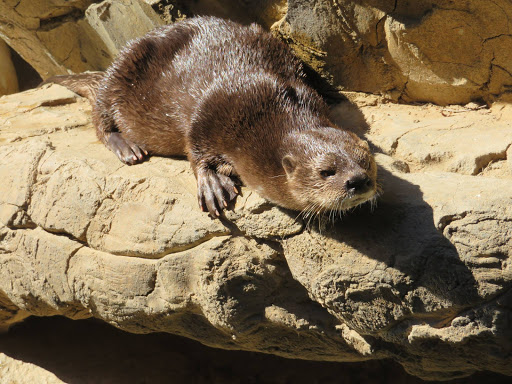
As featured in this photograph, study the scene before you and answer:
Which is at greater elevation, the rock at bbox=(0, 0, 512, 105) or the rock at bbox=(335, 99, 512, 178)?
the rock at bbox=(0, 0, 512, 105)

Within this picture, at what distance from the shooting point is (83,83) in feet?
14.1

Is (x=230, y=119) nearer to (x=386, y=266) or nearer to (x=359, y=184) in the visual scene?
(x=359, y=184)

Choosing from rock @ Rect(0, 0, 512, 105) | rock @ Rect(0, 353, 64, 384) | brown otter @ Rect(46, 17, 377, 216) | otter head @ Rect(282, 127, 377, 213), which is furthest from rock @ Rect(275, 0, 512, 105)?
rock @ Rect(0, 353, 64, 384)

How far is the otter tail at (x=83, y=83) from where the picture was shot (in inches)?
164

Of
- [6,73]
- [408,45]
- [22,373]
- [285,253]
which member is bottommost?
[22,373]

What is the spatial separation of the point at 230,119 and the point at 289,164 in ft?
1.67

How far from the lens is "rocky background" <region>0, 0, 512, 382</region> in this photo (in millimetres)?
2395

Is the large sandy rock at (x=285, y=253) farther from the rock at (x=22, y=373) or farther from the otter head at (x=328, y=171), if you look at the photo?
the rock at (x=22, y=373)

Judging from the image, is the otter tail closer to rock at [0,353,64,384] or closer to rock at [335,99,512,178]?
rock at [335,99,512,178]

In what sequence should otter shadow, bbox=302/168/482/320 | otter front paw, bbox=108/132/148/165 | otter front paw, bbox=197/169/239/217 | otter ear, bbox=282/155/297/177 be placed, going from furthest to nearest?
otter front paw, bbox=108/132/148/165 → otter front paw, bbox=197/169/239/217 → otter ear, bbox=282/155/297/177 → otter shadow, bbox=302/168/482/320

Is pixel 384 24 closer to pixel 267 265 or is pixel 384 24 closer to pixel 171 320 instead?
pixel 267 265

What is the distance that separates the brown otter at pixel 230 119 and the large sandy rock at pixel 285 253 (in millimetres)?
125

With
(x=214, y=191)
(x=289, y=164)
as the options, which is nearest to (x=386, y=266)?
(x=289, y=164)

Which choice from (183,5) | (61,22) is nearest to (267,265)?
(183,5)
